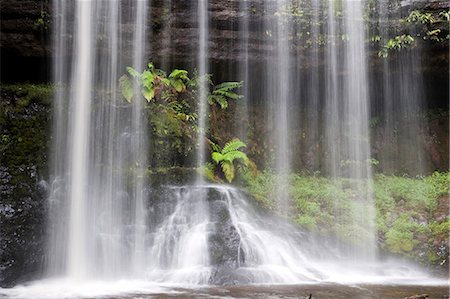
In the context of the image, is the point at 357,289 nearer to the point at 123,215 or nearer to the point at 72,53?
the point at 123,215

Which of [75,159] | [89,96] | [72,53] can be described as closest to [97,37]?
[72,53]

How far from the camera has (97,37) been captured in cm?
1177

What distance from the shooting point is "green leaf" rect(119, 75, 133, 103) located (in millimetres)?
11305

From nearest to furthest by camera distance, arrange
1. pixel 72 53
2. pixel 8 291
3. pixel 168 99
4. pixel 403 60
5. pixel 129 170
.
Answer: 1. pixel 8 291
2. pixel 129 170
3. pixel 72 53
4. pixel 168 99
5. pixel 403 60

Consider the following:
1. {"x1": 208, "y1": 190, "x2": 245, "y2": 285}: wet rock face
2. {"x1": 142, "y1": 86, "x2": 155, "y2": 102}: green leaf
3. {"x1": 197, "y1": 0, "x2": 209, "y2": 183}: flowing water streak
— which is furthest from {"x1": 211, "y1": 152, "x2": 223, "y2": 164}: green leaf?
{"x1": 142, "y1": 86, "x2": 155, "y2": 102}: green leaf

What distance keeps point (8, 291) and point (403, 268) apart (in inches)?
295

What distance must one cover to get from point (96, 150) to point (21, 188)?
1818 millimetres

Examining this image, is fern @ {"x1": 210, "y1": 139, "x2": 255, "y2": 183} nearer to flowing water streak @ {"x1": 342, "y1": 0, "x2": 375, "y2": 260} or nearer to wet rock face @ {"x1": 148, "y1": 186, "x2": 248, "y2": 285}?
wet rock face @ {"x1": 148, "y1": 186, "x2": 248, "y2": 285}

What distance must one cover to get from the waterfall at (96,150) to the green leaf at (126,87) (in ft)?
0.64

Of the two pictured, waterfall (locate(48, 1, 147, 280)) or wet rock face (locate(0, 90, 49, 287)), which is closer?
wet rock face (locate(0, 90, 49, 287))

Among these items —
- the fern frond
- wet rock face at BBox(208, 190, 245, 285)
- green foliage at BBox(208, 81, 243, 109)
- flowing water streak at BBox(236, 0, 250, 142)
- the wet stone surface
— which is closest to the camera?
the wet stone surface

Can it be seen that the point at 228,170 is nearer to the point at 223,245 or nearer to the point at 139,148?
the point at 139,148

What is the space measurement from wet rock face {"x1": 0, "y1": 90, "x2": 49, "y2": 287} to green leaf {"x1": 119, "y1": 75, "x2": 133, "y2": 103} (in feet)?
5.88

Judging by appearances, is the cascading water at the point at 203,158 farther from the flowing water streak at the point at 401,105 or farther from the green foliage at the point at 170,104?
the green foliage at the point at 170,104
